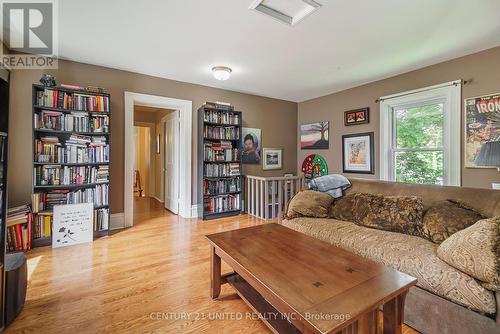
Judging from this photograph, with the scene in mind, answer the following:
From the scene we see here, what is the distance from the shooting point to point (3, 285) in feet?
4.39

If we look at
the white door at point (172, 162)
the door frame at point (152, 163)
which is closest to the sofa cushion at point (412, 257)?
the white door at point (172, 162)

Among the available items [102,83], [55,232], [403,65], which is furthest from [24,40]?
[403,65]

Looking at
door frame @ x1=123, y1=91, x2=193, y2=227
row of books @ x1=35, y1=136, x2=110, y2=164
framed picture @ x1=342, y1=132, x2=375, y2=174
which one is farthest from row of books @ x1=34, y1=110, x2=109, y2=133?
framed picture @ x1=342, y1=132, x2=375, y2=174

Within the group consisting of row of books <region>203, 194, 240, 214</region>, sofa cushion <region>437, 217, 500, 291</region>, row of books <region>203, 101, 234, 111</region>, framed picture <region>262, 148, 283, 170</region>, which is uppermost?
row of books <region>203, 101, 234, 111</region>

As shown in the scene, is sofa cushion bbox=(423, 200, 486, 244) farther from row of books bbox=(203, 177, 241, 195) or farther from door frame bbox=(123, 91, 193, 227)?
door frame bbox=(123, 91, 193, 227)

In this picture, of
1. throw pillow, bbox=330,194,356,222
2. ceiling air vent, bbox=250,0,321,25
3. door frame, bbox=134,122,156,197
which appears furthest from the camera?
door frame, bbox=134,122,156,197

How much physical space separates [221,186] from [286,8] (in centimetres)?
286

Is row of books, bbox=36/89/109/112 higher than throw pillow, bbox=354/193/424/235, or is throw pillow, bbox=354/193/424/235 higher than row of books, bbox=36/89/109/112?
row of books, bbox=36/89/109/112

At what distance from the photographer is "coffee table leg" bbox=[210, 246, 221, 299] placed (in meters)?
1.66

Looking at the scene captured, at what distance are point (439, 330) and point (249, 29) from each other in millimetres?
2825

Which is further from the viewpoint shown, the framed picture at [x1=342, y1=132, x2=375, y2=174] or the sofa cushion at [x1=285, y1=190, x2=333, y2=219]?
the framed picture at [x1=342, y1=132, x2=375, y2=174]

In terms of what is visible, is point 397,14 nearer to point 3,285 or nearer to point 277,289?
point 277,289

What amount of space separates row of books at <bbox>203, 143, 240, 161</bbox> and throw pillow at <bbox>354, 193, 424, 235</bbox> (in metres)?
2.40

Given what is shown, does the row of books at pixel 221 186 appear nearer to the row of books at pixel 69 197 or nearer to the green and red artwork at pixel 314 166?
the row of books at pixel 69 197
